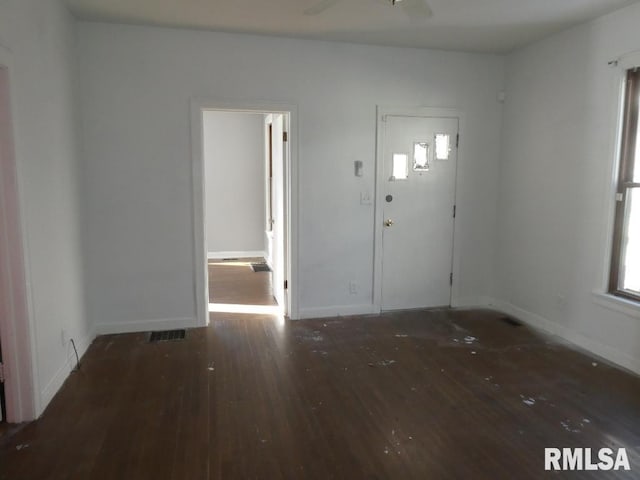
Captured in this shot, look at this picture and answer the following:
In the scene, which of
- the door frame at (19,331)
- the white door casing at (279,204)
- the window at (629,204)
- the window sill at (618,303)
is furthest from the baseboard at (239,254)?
the window at (629,204)

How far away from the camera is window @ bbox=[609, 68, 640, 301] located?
3.41 metres

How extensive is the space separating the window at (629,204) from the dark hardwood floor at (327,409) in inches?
27.0

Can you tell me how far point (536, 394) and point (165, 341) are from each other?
2927 mm

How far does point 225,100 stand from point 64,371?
8.33 feet

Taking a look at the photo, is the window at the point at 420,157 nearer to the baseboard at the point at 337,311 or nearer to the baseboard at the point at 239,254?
the baseboard at the point at 337,311

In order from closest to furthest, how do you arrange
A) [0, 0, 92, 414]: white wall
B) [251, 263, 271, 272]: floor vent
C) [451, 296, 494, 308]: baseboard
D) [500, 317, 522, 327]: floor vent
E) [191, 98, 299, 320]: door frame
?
[0, 0, 92, 414]: white wall → [191, 98, 299, 320]: door frame → [500, 317, 522, 327]: floor vent → [451, 296, 494, 308]: baseboard → [251, 263, 271, 272]: floor vent

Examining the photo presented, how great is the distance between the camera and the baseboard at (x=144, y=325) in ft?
13.3

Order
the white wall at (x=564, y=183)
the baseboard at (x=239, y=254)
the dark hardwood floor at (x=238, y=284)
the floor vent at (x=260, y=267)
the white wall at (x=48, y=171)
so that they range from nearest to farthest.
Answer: the white wall at (x=48, y=171), the white wall at (x=564, y=183), the dark hardwood floor at (x=238, y=284), the floor vent at (x=260, y=267), the baseboard at (x=239, y=254)

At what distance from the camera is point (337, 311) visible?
4.62m

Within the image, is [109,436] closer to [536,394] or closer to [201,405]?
[201,405]

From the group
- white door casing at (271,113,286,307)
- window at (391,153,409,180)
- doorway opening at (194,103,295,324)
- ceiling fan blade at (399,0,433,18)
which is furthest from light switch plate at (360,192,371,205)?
doorway opening at (194,103,295,324)

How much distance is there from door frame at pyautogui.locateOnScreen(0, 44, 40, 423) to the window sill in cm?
404

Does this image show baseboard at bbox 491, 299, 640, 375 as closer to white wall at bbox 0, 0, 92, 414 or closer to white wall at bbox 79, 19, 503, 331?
white wall at bbox 79, 19, 503, 331

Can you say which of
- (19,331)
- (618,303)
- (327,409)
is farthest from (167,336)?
(618,303)
